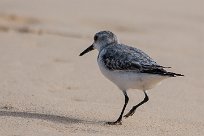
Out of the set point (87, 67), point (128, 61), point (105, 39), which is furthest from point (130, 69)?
point (87, 67)

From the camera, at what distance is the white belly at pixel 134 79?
23.6ft

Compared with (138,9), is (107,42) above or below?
above

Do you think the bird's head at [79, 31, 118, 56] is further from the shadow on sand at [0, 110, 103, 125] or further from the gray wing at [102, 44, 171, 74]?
the shadow on sand at [0, 110, 103, 125]

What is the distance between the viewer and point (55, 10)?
14.3 meters

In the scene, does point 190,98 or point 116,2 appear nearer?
point 190,98

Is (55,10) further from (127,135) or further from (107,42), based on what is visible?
(127,135)

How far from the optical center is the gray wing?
717 centimetres

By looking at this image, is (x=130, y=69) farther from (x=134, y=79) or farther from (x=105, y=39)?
(x=105, y=39)

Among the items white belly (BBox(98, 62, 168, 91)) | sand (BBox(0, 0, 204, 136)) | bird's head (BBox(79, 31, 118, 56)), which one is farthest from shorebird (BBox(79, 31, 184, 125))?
sand (BBox(0, 0, 204, 136))

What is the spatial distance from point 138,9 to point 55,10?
202cm

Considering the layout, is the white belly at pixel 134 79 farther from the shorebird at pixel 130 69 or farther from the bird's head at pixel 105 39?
the bird's head at pixel 105 39

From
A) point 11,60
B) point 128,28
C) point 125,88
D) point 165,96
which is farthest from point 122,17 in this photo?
point 125,88

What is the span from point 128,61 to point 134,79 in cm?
21

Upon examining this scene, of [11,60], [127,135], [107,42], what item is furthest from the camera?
[11,60]
